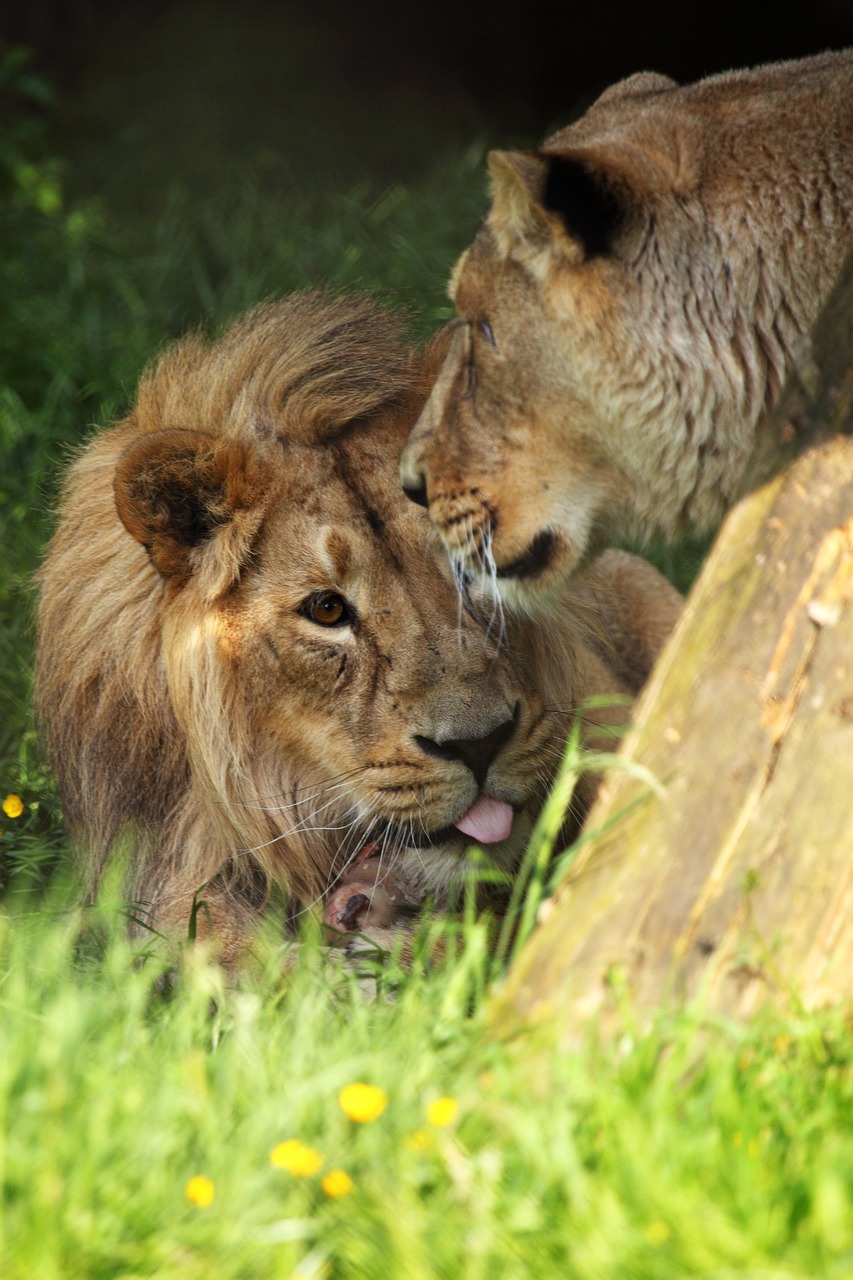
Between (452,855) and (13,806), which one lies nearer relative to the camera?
(452,855)

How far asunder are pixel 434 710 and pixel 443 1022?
1.05 meters

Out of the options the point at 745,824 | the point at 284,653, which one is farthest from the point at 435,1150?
the point at 284,653

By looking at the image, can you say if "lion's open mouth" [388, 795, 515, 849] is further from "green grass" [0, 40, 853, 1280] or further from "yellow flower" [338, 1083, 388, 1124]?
"yellow flower" [338, 1083, 388, 1124]

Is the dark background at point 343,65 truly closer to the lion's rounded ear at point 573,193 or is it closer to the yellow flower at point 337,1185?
the lion's rounded ear at point 573,193

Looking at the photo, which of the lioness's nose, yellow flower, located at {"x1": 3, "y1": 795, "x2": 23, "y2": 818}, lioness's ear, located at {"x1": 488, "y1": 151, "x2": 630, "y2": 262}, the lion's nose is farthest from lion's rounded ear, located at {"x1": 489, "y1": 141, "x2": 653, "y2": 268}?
yellow flower, located at {"x1": 3, "y1": 795, "x2": 23, "y2": 818}

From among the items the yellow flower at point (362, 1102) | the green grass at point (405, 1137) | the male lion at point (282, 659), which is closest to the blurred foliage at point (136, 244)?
the male lion at point (282, 659)

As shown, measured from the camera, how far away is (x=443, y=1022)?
2.45 m

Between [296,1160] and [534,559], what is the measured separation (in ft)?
5.11

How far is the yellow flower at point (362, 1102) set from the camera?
7.03 feet

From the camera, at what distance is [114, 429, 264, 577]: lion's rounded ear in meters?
3.44

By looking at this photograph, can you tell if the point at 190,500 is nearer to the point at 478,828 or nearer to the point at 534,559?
the point at 534,559

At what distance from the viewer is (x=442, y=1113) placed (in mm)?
2115

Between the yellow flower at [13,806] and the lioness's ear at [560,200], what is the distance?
2.17m

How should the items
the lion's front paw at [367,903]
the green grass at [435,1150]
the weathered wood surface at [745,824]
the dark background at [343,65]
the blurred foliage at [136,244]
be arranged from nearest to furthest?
the green grass at [435,1150], the weathered wood surface at [745,824], the lion's front paw at [367,903], the blurred foliage at [136,244], the dark background at [343,65]
